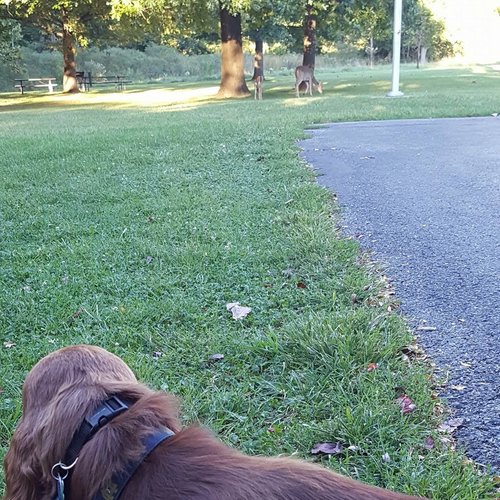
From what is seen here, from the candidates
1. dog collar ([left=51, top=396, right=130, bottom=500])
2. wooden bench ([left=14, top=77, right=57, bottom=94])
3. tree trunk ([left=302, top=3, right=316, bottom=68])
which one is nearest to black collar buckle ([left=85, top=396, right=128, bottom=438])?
dog collar ([left=51, top=396, right=130, bottom=500])

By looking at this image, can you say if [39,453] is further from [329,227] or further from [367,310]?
[329,227]

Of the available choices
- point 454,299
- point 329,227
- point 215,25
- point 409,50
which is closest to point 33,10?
point 215,25

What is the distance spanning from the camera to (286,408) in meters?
2.85

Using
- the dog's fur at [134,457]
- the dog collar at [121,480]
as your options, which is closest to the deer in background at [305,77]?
the dog's fur at [134,457]

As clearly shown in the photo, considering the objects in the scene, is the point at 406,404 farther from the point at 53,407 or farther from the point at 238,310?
the point at 53,407

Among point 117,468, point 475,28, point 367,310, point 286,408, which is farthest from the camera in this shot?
point 475,28

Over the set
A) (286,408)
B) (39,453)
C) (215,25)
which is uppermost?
(215,25)

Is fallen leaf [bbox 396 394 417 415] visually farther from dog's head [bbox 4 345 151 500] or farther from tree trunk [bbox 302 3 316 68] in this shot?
tree trunk [bbox 302 3 316 68]

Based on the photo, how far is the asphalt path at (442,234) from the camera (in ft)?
9.58

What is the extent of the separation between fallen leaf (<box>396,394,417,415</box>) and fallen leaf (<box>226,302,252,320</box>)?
3.98 ft

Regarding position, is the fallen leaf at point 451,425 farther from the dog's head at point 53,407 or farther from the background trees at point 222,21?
the background trees at point 222,21

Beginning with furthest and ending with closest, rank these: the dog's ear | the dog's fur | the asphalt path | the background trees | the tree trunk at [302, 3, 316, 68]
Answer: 1. the tree trunk at [302, 3, 316, 68]
2. the background trees
3. the asphalt path
4. the dog's ear
5. the dog's fur

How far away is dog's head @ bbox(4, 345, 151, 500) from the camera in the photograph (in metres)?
1.56

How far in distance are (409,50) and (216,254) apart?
66727 mm
